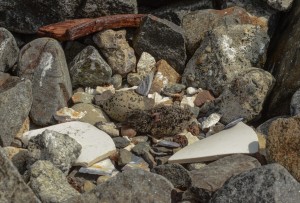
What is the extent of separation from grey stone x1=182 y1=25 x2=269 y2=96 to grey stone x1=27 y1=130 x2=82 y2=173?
143 cm

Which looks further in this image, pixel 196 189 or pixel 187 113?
pixel 187 113

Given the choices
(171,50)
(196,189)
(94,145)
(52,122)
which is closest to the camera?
(196,189)

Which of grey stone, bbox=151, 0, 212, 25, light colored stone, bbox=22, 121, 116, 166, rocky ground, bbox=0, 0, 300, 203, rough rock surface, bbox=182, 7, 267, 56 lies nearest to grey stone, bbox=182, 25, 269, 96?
rocky ground, bbox=0, 0, 300, 203

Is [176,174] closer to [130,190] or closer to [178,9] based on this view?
[130,190]

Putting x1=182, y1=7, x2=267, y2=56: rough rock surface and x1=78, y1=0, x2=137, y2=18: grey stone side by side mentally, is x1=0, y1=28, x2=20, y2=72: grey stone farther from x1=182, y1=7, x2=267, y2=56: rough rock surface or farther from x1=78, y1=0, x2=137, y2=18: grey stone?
x1=182, y1=7, x2=267, y2=56: rough rock surface

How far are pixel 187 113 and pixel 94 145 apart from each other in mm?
791

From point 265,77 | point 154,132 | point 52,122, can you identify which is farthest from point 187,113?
point 52,122

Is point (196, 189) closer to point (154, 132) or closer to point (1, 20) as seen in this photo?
point (154, 132)

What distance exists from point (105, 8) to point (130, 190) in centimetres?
222

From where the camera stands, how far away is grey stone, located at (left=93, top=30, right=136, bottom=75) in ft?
18.8

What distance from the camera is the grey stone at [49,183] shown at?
425 cm

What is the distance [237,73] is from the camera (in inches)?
219

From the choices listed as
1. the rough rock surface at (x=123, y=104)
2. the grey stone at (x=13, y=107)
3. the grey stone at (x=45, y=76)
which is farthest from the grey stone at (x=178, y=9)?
the grey stone at (x=13, y=107)

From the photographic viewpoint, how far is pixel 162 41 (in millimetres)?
5812
